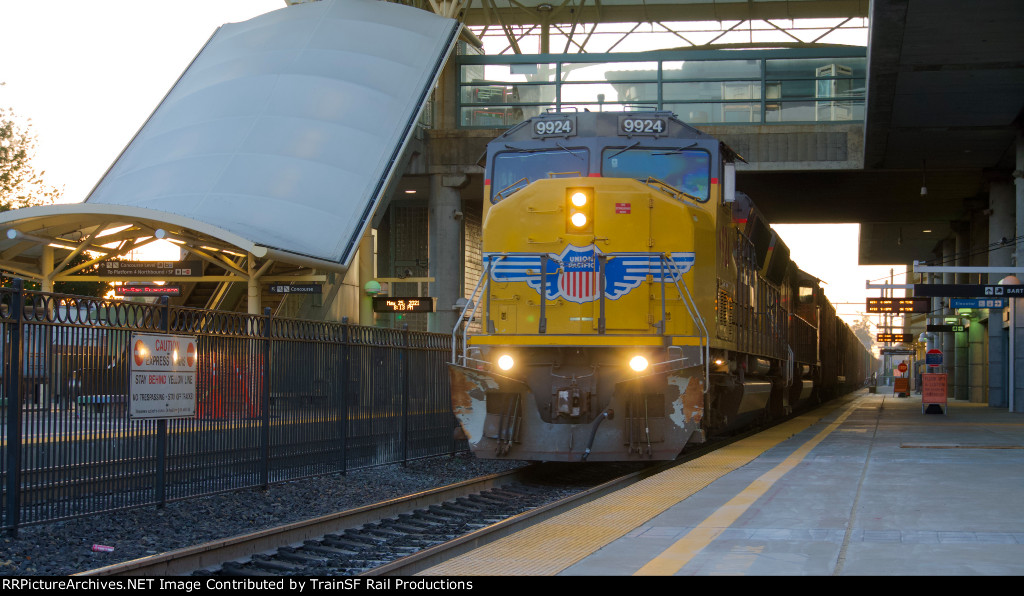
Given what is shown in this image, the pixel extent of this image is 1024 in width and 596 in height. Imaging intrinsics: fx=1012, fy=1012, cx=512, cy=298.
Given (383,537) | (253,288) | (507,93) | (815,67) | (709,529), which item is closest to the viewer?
(709,529)

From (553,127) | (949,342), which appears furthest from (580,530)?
(949,342)

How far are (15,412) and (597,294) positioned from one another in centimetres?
624

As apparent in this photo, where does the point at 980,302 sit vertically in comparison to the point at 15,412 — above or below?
above

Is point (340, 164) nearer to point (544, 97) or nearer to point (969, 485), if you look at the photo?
point (544, 97)

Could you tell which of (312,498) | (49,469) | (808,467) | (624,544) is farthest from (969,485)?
(49,469)

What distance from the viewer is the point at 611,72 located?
30531 millimetres

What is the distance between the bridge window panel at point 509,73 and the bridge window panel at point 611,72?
0.47 m

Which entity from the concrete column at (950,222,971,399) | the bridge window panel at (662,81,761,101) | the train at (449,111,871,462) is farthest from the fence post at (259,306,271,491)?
the concrete column at (950,222,971,399)

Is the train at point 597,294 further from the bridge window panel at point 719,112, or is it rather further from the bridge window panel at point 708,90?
the bridge window panel at point 708,90

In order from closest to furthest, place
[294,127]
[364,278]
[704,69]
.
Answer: [294,127] → [704,69] → [364,278]

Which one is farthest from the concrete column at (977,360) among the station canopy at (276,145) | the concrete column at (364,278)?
the station canopy at (276,145)

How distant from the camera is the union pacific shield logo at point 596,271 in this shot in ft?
37.9

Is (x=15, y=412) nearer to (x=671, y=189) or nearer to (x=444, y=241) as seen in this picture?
(x=671, y=189)

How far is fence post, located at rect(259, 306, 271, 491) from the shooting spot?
34.5ft
